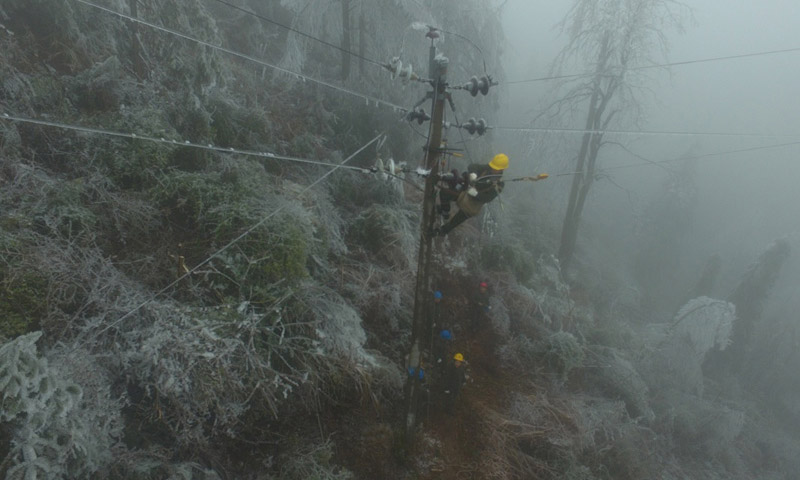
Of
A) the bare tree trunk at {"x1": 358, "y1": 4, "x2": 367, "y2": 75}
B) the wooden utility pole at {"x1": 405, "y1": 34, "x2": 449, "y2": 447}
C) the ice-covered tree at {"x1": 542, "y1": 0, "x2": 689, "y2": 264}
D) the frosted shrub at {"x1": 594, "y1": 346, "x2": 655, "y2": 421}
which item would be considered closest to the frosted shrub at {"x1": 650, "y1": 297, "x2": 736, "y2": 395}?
the frosted shrub at {"x1": 594, "y1": 346, "x2": 655, "y2": 421}

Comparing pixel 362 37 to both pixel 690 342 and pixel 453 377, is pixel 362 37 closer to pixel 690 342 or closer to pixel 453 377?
pixel 453 377

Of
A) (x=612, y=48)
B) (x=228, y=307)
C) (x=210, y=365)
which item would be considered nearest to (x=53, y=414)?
(x=210, y=365)

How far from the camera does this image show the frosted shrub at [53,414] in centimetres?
296

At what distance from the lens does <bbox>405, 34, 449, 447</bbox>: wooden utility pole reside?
4102 mm

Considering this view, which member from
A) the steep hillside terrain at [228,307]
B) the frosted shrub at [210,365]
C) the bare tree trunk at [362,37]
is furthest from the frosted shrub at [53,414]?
the bare tree trunk at [362,37]

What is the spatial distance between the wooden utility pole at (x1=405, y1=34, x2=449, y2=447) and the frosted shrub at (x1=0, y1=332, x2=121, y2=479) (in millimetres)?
2982

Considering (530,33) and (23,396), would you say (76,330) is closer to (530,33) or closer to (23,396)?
(23,396)

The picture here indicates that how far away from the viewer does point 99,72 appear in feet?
19.2

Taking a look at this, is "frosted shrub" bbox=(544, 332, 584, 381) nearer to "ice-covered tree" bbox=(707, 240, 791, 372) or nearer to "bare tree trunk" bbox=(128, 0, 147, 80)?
"bare tree trunk" bbox=(128, 0, 147, 80)

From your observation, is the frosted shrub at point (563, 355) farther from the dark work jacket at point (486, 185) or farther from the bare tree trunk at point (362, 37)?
the bare tree trunk at point (362, 37)

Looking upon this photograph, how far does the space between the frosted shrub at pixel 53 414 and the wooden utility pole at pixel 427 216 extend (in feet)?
9.78

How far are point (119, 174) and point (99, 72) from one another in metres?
2.01

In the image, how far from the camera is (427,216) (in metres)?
4.34

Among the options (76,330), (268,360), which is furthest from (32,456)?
Answer: (268,360)
